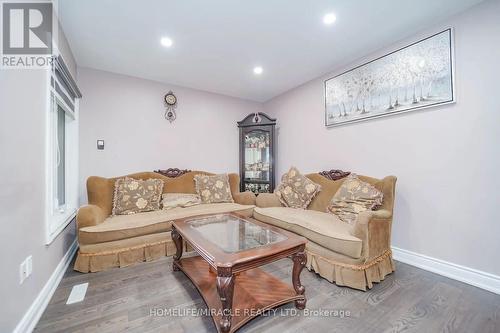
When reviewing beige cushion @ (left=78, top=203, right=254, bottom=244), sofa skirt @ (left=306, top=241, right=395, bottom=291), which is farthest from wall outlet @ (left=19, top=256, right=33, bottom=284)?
sofa skirt @ (left=306, top=241, right=395, bottom=291)

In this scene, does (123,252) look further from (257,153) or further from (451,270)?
(451,270)

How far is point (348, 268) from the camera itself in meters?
1.78


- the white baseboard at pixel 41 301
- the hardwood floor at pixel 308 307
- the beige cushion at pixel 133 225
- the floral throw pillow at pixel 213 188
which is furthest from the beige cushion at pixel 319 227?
the white baseboard at pixel 41 301

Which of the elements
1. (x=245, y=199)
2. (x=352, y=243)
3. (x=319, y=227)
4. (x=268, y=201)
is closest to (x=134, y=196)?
(x=245, y=199)

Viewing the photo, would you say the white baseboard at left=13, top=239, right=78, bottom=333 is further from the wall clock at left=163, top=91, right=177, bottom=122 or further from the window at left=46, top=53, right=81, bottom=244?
the wall clock at left=163, top=91, right=177, bottom=122

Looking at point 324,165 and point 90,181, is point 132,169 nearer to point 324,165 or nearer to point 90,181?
point 90,181

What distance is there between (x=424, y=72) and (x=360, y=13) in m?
Answer: 0.91

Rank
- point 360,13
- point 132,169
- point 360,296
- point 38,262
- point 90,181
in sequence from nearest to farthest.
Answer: point 38,262 < point 360,296 < point 360,13 < point 90,181 < point 132,169

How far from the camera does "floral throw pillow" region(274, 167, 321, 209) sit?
281 centimetres

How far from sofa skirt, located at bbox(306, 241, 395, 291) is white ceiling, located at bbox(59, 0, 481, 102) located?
7.21ft

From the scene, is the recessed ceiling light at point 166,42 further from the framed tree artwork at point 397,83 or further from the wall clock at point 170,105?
the framed tree artwork at point 397,83

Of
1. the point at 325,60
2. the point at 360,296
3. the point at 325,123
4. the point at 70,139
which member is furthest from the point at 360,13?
the point at 70,139

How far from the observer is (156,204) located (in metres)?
2.73

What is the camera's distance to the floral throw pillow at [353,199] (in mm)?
2133
